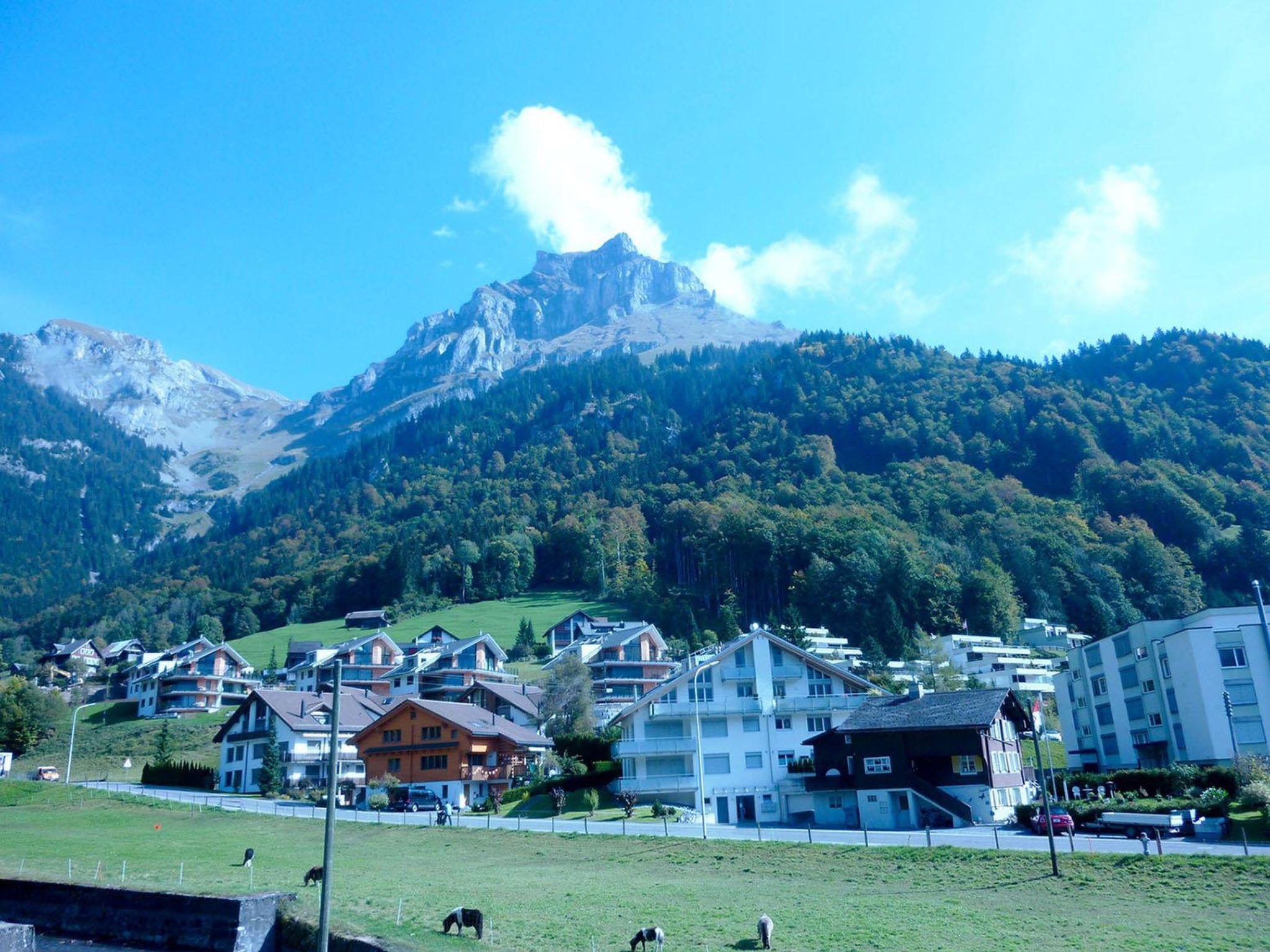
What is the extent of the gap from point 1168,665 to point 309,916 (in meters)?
59.8

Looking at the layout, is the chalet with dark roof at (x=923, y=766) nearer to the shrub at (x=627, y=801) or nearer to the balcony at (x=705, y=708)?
the balcony at (x=705, y=708)

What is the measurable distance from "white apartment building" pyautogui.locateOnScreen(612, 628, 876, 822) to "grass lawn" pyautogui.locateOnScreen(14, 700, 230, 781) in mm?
48595

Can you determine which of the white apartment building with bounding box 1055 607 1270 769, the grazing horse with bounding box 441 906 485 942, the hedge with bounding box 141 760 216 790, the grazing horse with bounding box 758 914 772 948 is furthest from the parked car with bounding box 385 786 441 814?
the white apartment building with bounding box 1055 607 1270 769

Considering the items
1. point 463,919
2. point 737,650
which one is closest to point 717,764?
point 737,650

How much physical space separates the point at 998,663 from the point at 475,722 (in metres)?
69.7

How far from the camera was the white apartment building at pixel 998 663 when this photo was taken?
346 ft

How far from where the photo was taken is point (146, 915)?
981 inches

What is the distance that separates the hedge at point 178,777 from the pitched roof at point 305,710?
414cm

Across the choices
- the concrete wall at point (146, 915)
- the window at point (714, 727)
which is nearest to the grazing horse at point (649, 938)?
the concrete wall at point (146, 915)

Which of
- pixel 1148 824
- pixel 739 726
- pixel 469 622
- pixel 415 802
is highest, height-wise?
pixel 469 622

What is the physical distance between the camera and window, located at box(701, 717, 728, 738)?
191 feet

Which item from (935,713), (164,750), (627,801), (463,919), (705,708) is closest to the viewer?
(463,919)

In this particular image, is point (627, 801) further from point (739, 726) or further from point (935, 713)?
point (935, 713)

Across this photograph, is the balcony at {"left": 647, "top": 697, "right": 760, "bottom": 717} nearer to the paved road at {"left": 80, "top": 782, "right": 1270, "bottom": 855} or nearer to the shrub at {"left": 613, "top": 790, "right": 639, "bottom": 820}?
the shrub at {"left": 613, "top": 790, "right": 639, "bottom": 820}
